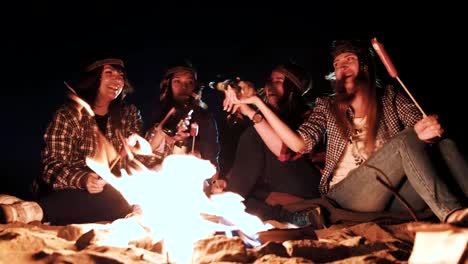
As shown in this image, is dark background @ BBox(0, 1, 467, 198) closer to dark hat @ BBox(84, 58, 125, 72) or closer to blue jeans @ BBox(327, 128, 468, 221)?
dark hat @ BBox(84, 58, 125, 72)

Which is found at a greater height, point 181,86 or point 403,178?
point 181,86

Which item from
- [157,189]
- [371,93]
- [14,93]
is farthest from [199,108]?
[14,93]

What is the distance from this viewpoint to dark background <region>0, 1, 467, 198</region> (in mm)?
7176

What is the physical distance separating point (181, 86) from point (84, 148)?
1.36 meters

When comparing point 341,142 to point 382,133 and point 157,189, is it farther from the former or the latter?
point 157,189

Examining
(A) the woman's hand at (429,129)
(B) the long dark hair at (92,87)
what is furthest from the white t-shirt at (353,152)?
(B) the long dark hair at (92,87)

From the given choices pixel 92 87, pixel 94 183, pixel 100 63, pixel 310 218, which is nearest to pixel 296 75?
pixel 310 218

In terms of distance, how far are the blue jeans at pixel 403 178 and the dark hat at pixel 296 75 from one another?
160 cm

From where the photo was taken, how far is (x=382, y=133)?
3943mm

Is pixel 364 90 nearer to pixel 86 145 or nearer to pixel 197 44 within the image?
pixel 86 145

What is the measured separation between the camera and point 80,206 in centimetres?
446

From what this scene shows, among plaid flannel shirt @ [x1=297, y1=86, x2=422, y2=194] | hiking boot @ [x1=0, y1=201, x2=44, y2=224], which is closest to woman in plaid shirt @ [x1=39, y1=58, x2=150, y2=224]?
hiking boot @ [x1=0, y1=201, x2=44, y2=224]

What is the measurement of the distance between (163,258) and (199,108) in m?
3.19

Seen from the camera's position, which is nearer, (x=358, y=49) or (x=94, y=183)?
(x=358, y=49)
